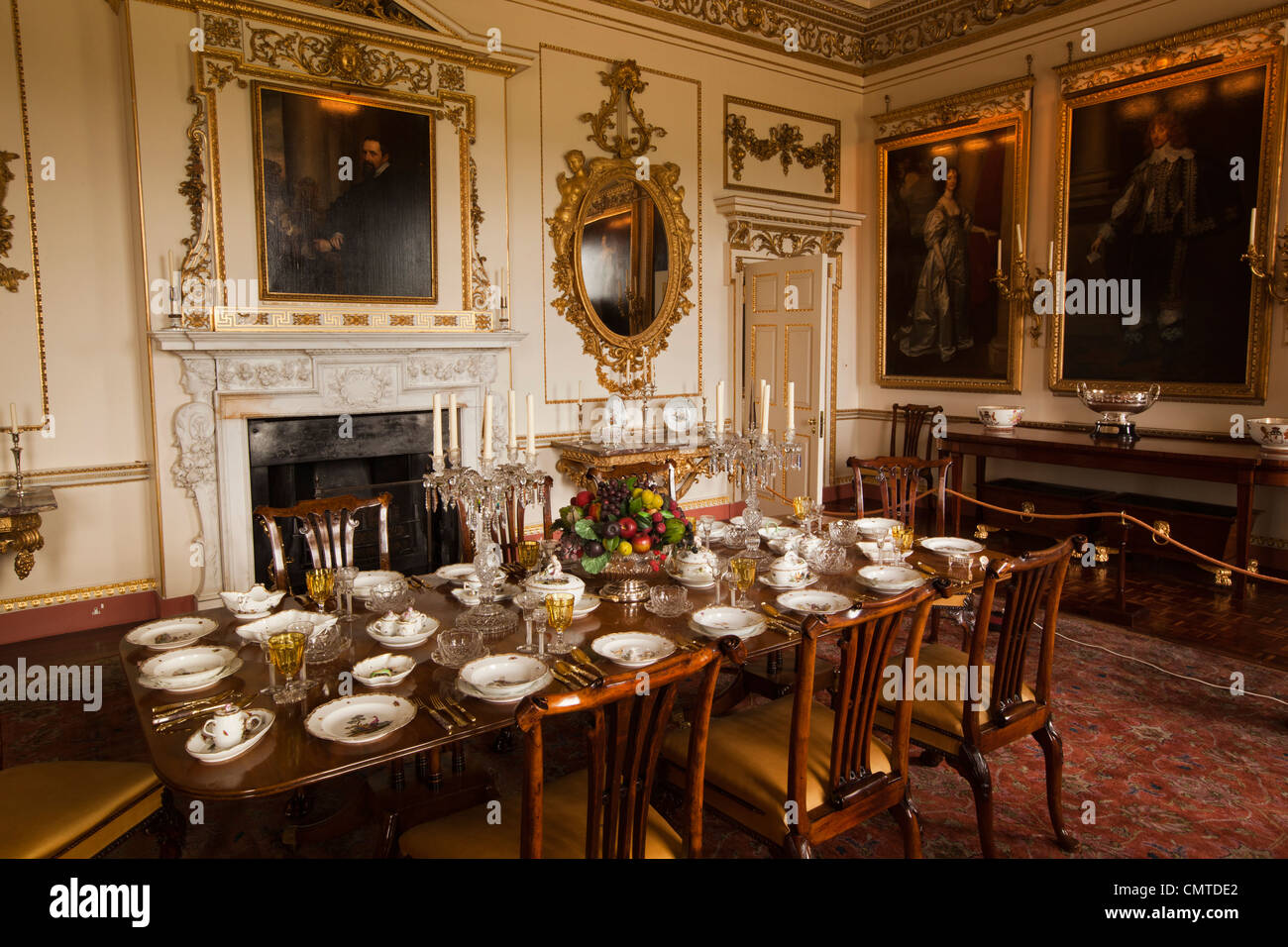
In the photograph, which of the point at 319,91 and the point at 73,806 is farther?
the point at 319,91

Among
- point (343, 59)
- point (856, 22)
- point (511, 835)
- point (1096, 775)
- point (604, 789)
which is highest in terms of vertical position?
point (856, 22)

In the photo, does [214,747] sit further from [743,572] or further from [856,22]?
[856,22]

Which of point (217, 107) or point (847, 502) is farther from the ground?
point (217, 107)

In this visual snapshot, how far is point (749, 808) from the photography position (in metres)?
2.33

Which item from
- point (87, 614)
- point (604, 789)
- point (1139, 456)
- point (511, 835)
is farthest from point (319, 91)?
point (1139, 456)

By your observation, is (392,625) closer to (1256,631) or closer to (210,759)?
(210,759)

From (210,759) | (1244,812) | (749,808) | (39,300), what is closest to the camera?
(210,759)

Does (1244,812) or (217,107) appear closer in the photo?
→ (1244,812)

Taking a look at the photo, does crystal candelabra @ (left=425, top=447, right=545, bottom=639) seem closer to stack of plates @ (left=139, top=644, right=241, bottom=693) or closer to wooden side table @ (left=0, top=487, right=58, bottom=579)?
stack of plates @ (left=139, top=644, right=241, bottom=693)

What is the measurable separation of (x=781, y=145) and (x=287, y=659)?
6909 millimetres

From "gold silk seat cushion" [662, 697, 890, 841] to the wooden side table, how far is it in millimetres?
3552

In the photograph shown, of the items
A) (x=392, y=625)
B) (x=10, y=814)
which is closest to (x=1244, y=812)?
(x=392, y=625)

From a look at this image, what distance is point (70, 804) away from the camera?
85.9 inches
